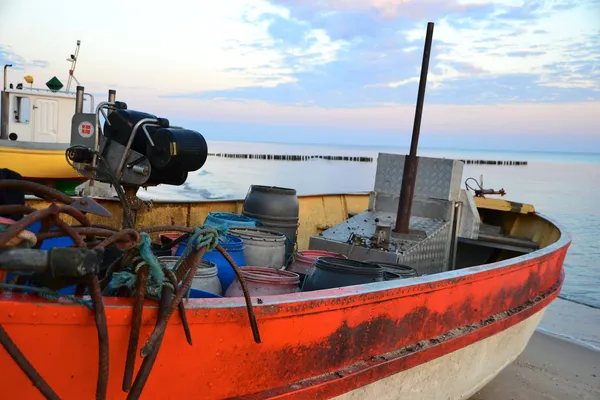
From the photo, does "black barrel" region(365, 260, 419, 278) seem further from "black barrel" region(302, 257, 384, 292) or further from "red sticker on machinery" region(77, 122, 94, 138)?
"red sticker on machinery" region(77, 122, 94, 138)

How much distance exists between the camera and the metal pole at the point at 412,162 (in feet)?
16.4

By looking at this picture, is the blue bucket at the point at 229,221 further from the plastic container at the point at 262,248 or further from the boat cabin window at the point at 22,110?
the boat cabin window at the point at 22,110

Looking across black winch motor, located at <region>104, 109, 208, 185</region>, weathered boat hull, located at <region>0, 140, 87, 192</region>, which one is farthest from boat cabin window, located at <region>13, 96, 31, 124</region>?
black winch motor, located at <region>104, 109, 208, 185</region>

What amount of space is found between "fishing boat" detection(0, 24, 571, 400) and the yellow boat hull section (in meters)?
7.39

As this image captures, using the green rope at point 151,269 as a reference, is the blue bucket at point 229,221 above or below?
below

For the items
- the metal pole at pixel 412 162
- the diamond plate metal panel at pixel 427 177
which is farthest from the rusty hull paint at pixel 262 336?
the diamond plate metal panel at pixel 427 177

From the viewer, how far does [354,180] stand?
50188 millimetres

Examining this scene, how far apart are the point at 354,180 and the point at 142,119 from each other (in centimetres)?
4728

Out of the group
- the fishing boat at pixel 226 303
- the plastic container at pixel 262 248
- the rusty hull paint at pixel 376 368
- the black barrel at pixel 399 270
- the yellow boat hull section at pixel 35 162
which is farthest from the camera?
the yellow boat hull section at pixel 35 162

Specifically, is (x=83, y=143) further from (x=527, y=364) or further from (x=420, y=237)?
(x=527, y=364)

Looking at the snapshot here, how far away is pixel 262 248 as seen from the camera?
3.87 meters

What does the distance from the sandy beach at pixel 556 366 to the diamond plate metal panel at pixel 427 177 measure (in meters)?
2.04

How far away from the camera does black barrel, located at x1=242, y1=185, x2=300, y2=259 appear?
4930 mm

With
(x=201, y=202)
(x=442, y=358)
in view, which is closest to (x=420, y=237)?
(x=442, y=358)
